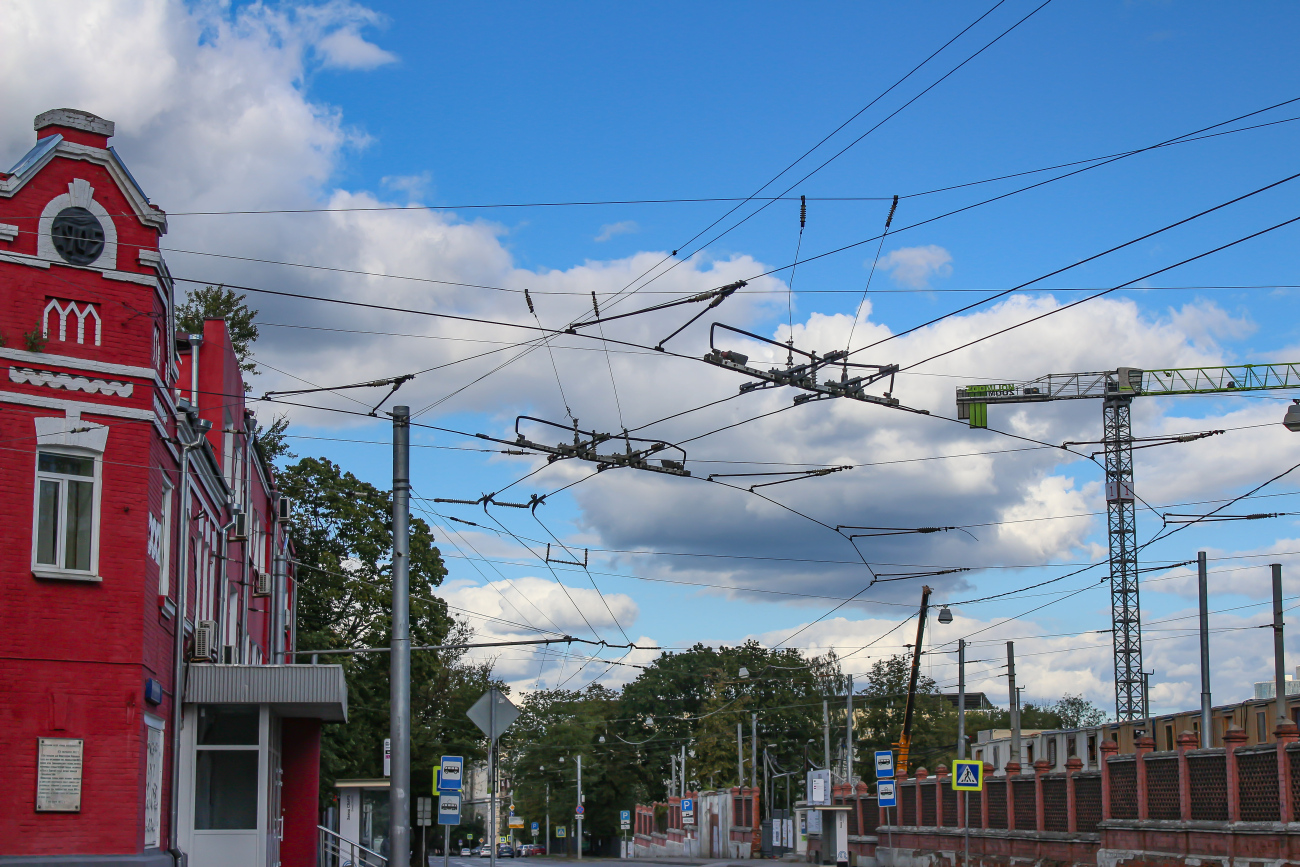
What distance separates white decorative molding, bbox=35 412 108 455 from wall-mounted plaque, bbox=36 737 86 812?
3.55 m

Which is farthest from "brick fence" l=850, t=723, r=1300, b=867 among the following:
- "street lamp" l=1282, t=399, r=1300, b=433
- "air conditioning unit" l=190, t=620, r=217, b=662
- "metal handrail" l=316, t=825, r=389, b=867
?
"air conditioning unit" l=190, t=620, r=217, b=662

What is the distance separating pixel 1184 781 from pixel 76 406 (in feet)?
72.3

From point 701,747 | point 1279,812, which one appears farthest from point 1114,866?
point 701,747

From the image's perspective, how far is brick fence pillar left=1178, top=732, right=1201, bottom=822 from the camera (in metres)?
26.6

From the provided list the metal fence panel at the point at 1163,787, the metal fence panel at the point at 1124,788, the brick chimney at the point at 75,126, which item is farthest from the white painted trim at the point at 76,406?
the metal fence panel at the point at 1124,788

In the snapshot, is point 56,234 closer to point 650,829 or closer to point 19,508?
point 19,508

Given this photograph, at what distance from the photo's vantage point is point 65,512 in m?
16.2

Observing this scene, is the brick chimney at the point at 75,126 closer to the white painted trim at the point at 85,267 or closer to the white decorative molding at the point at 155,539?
the white painted trim at the point at 85,267

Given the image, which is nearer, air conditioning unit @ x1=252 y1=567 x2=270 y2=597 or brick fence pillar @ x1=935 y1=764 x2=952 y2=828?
air conditioning unit @ x1=252 y1=567 x2=270 y2=597

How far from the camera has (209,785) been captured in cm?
2091

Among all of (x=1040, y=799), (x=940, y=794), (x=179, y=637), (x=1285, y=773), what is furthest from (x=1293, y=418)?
(x=940, y=794)

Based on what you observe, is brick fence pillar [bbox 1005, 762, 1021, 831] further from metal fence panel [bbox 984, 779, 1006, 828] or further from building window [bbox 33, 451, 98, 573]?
building window [bbox 33, 451, 98, 573]

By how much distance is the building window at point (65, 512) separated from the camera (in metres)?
16.1

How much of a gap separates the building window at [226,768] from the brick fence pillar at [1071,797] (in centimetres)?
2109
